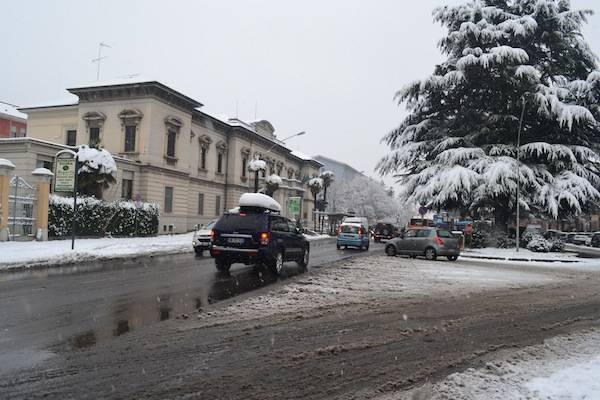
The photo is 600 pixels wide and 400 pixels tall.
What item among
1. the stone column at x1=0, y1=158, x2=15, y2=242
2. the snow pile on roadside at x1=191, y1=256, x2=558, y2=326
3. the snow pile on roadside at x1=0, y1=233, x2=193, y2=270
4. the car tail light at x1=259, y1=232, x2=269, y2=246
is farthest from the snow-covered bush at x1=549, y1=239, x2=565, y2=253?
the stone column at x1=0, y1=158, x2=15, y2=242

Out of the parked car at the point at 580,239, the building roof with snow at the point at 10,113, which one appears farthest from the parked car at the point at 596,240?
the building roof with snow at the point at 10,113

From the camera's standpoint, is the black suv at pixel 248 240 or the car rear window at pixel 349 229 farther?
the car rear window at pixel 349 229

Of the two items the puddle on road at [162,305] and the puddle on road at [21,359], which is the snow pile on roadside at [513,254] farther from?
the puddle on road at [21,359]

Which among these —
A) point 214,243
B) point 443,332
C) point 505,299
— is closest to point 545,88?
point 505,299

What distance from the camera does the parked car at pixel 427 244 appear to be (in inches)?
872

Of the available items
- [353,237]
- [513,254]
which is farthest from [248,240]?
[513,254]

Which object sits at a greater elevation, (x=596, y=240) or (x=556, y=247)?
(x=596, y=240)

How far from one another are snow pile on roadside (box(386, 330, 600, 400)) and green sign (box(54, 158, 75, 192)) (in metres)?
17.5

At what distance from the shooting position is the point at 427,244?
2252cm

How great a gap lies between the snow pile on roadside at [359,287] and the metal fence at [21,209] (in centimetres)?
1398

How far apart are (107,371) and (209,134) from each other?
4274 cm

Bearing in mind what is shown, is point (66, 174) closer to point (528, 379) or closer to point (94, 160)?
point (94, 160)

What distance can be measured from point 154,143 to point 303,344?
1290 inches

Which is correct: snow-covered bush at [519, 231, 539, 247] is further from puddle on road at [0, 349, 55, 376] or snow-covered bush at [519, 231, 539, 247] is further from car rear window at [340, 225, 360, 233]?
puddle on road at [0, 349, 55, 376]
